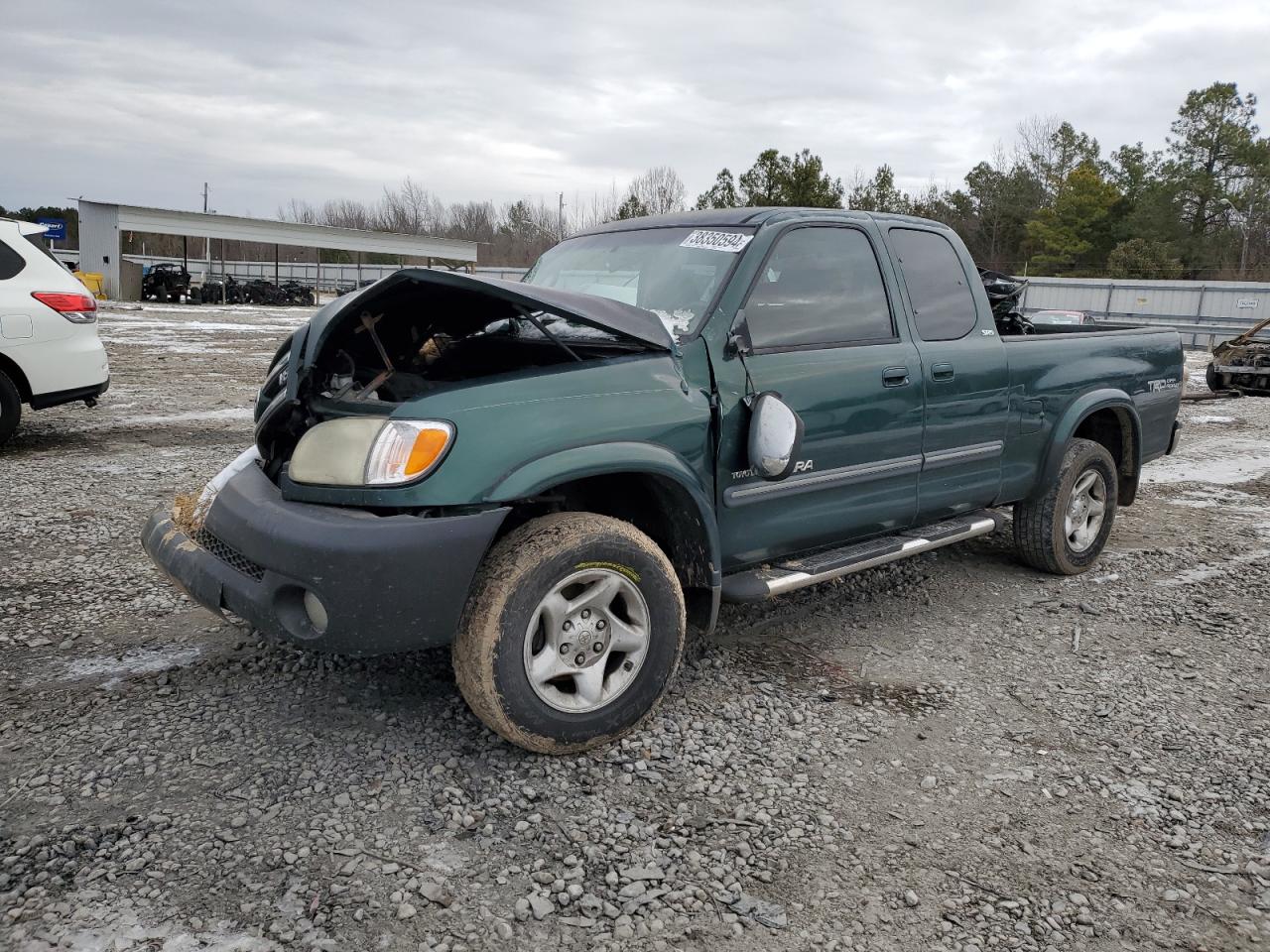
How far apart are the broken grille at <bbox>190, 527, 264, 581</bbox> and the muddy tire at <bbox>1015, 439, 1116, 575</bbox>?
3.86 meters

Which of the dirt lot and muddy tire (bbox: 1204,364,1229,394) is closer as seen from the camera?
the dirt lot

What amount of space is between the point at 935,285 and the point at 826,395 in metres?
1.14

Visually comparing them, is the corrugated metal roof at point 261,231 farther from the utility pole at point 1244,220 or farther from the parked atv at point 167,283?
the utility pole at point 1244,220

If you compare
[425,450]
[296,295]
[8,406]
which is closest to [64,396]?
[8,406]

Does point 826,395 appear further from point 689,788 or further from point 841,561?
point 689,788

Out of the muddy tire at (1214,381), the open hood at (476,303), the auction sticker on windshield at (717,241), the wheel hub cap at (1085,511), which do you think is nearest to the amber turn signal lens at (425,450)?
the open hood at (476,303)

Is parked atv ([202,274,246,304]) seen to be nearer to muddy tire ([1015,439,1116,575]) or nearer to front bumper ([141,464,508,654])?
muddy tire ([1015,439,1116,575])

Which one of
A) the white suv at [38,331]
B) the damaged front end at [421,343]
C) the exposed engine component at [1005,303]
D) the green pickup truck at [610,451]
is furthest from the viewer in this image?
the white suv at [38,331]

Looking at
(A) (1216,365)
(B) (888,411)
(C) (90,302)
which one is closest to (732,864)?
(B) (888,411)

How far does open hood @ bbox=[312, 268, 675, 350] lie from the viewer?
9.58 ft

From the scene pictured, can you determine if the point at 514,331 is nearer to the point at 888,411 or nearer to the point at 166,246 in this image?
the point at 888,411

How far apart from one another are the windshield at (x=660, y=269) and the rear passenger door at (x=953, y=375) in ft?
3.25

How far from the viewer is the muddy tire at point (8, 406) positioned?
732 centimetres

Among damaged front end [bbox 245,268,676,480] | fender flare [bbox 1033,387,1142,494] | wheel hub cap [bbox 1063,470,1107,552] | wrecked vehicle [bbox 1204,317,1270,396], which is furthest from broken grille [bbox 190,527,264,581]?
wrecked vehicle [bbox 1204,317,1270,396]
